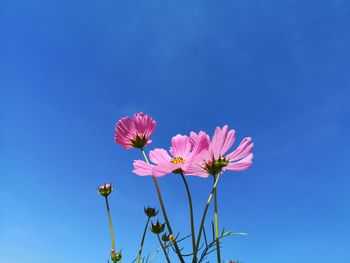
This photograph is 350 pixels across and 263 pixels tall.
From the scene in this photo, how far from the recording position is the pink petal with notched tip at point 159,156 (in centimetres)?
80

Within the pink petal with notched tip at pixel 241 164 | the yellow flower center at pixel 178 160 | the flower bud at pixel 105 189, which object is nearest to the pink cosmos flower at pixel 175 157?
the yellow flower center at pixel 178 160

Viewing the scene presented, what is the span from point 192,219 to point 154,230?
11.4 inches

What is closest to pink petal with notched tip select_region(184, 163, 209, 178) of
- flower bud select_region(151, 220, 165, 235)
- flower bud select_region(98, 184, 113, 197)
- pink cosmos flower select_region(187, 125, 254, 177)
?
pink cosmos flower select_region(187, 125, 254, 177)

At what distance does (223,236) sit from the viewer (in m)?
0.81

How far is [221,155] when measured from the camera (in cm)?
83

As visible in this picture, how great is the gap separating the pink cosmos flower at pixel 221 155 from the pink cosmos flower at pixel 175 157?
29 mm

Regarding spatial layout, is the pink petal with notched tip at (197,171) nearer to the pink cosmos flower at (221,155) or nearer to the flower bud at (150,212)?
the pink cosmos flower at (221,155)

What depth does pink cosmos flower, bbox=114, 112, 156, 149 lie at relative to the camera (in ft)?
3.08

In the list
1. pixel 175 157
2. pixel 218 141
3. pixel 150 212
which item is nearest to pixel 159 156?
pixel 175 157

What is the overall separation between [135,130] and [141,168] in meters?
0.23

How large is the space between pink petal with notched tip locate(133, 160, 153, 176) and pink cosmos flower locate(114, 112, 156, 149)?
207 millimetres

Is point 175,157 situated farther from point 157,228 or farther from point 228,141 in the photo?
point 157,228

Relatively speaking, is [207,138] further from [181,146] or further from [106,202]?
[106,202]

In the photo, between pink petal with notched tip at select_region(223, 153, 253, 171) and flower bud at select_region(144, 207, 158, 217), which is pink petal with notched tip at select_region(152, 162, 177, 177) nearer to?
pink petal with notched tip at select_region(223, 153, 253, 171)
